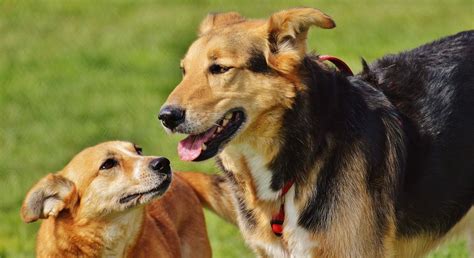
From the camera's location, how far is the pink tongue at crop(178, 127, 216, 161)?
5.82 meters

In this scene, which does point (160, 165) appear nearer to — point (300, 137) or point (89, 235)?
point (89, 235)

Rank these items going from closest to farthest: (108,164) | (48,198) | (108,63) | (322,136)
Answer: (322,136) → (48,198) → (108,164) → (108,63)

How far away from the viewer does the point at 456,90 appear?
6.35 metres

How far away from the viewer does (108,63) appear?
54.8 ft

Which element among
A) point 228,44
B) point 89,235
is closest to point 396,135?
point 228,44

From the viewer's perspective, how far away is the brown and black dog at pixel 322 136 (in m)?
5.80

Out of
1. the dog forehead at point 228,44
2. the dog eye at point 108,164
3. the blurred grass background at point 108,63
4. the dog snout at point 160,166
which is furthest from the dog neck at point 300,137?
the blurred grass background at point 108,63

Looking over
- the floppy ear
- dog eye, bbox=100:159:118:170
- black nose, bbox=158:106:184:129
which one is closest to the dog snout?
dog eye, bbox=100:159:118:170

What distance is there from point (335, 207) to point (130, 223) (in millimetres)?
1630

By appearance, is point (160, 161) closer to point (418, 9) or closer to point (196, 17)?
point (196, 17)

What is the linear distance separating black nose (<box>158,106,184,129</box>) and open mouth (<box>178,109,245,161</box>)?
0.61 feet

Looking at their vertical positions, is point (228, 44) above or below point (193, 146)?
above

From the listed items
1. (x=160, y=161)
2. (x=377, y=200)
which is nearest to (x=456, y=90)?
(x=377, y=200)

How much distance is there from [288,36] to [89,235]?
202 cm
